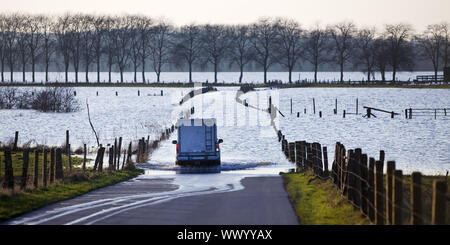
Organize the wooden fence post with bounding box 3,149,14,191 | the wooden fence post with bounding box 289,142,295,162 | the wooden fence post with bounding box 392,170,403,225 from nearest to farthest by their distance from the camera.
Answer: the wooden fence post with bounding box 392,170,403,225 < the wooden fence post with bounding box 3,149,14,191 < the wooden fence post with bounding box 289,142,295,162

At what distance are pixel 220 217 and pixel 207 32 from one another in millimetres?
164354

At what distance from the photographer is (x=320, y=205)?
1864cm

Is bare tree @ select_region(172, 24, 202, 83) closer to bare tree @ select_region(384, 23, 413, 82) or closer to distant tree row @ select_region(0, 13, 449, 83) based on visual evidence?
distant tree row @ select_region(0, 13, 449, 83)

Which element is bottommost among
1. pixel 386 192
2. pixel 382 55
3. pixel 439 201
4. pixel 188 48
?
pixel 386 192

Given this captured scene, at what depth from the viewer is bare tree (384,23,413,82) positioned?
148500 mm

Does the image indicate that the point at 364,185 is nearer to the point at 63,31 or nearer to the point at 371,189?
the point at 371,189

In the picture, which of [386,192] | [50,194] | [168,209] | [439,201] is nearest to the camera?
[439,201]

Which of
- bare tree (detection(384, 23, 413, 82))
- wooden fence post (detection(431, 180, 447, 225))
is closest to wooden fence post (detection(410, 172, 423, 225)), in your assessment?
wooden fence post (detection(431, 180, 447, 225))

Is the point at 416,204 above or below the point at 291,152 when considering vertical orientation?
above

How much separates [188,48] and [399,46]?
156 ft

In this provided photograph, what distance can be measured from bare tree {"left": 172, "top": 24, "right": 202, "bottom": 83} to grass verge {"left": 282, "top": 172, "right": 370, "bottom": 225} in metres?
134

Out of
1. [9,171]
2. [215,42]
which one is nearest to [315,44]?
[215,42]
